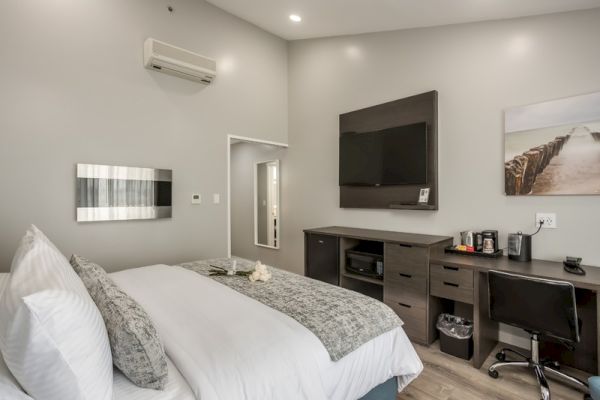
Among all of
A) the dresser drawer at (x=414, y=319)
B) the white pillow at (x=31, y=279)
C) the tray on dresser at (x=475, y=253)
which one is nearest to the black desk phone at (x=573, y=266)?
the tray on dresser at (x=475, y=253)

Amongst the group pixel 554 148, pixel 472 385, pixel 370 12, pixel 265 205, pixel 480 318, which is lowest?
pixel 472 385

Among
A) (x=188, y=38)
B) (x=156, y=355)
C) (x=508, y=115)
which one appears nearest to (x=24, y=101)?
(x=188, y=38)

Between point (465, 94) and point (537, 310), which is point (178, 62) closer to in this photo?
point (465, 94)

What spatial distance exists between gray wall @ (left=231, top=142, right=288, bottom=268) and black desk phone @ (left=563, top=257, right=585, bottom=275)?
11.4 feet

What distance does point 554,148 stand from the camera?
2.42m

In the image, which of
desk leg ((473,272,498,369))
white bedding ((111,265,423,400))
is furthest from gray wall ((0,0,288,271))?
desk leg ((473,272,498,369))

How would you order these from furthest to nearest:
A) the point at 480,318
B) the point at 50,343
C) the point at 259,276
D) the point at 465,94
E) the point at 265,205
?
the point at 265,205 → the point at 465,94 → the point at 480,318 → the point at 259,276 → the point at 50,343

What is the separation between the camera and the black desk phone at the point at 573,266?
213cm

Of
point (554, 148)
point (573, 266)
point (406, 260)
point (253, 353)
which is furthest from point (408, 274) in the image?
point (253, 353)

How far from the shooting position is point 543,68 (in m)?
2.49

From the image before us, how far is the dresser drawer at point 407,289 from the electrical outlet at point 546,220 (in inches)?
40.1

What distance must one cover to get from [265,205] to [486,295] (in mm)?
3810

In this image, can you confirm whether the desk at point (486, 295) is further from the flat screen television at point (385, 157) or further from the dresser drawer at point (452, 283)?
the flat screen television at point (385, 157)

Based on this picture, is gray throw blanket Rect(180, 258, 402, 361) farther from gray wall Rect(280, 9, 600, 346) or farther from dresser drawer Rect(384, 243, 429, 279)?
gray wall Rect(280, 9, 600, 346)
